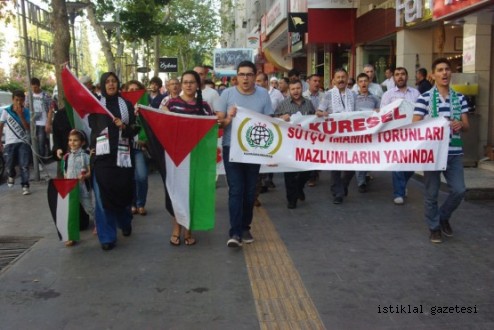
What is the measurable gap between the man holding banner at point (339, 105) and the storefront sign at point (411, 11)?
3.22m

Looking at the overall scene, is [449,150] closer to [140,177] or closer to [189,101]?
[189,101]

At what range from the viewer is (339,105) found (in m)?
8.02

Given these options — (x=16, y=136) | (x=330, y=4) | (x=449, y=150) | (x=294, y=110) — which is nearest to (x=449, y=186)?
(x=449, y=150)

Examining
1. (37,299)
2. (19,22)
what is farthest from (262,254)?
(19,22)

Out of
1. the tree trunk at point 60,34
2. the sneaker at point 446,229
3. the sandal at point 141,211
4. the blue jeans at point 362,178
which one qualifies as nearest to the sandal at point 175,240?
the sandal at point 141,211

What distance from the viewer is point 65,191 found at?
589 centimetres

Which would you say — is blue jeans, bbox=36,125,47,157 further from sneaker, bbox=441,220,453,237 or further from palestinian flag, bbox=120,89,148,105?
sneaker, bbox=441,220,453,237

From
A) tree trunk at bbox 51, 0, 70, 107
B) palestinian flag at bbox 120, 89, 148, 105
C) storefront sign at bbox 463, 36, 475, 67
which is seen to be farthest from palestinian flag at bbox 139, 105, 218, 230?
storefront sign at bbox 463, 36, 475, 67

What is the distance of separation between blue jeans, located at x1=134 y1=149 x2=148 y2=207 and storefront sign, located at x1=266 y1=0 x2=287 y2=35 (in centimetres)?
1319

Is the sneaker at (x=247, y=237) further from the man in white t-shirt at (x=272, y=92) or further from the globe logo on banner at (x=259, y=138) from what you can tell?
the man in white t-shirt at (x=272, y=92)

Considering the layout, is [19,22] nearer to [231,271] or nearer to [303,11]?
[231,271]

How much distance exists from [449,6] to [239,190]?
549 centimetres

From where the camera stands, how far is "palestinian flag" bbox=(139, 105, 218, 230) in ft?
18.8

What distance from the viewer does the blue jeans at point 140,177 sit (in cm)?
737
